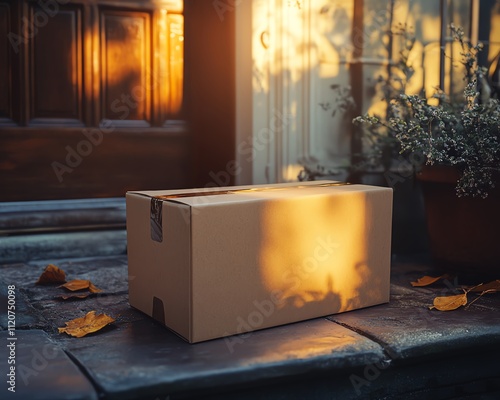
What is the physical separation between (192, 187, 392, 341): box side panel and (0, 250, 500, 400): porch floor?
5cm

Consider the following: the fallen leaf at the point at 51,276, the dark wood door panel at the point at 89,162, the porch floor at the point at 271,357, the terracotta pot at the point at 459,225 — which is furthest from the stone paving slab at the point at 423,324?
the dark wood door panel at the point at 89,162

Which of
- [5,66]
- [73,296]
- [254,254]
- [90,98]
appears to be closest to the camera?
[254,254]

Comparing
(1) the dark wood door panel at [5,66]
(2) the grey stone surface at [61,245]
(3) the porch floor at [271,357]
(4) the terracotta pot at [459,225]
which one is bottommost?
(3) the porch floor at [271,357]

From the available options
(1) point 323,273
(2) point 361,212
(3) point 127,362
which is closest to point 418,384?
(1) point 323,273

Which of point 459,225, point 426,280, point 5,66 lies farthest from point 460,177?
Result: point 5,66

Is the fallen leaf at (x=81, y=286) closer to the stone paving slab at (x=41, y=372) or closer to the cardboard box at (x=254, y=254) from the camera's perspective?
the cardboard box at (x=254, y=254)

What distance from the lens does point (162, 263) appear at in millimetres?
1653

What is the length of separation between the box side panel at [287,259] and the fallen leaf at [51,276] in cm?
81

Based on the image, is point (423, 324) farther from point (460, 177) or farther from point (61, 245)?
point (61, 245)

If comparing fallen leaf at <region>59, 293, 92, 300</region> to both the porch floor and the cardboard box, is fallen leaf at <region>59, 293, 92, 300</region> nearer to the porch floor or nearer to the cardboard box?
the porch floor

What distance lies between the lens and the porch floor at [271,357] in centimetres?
133

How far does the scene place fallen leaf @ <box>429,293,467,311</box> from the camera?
186 centimetres

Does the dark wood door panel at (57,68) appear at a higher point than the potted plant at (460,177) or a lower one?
higher

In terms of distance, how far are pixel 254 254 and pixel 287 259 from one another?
0.11 metres
